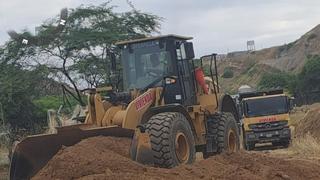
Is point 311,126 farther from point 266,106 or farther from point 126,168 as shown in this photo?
point 126,168

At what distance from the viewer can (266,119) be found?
94.8ft

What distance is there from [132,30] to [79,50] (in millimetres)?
3130

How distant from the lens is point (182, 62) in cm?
1419

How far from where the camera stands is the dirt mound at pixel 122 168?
9.61m

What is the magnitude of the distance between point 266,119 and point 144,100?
55.7 ft

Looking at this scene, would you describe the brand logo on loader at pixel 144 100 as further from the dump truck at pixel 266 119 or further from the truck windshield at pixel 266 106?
the truck windshield at pixel 266 106

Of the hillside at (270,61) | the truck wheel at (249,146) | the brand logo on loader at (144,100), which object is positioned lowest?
the truck wheel at (249,146)

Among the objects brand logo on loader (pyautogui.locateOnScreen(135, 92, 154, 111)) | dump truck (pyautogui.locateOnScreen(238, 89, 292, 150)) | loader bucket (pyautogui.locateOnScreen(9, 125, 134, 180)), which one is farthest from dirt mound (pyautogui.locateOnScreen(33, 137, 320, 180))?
dump truck (pyautogui.locateOnScreen(238, 89, 292, 150))

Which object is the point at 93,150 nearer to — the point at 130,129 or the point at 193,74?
the point at 130,129

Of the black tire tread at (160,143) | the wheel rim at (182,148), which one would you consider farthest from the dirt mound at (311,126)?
the black tire tread at (160,143)

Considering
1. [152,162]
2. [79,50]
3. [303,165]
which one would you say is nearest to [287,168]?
[303,165]

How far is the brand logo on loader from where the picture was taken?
12.5m

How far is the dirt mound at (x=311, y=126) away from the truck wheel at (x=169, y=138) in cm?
1722

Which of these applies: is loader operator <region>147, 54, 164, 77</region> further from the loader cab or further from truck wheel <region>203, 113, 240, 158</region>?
truck wheel <region>203, 113, 240, 158</region>
